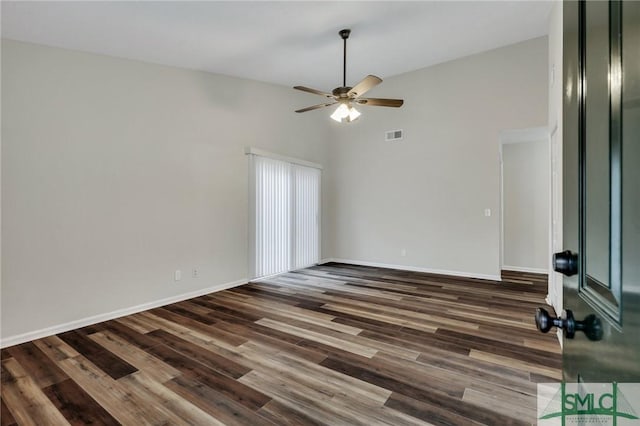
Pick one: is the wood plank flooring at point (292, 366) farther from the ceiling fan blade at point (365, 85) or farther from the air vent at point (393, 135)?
the air vent at point (393, 135)

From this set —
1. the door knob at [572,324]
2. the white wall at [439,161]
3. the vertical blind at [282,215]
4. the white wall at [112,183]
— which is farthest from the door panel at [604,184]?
the white wall at [439,161]

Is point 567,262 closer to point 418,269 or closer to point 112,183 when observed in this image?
point 112,183

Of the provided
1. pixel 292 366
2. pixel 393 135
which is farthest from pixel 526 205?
pixel 292 366

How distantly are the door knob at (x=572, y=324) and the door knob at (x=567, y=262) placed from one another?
11cm

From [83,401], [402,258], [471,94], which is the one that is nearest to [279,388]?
[83,401]

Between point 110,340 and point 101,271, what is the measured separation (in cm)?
86

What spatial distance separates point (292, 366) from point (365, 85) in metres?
2.79

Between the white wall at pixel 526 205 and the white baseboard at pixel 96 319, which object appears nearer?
the white baseboard at pixel 96 319

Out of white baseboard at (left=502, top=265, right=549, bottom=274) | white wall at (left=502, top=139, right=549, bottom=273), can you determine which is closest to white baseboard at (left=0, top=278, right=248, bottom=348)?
white baseboard at (left=502, top=265, right=549, bottom=274)

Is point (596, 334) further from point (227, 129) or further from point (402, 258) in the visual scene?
point (402, 258)

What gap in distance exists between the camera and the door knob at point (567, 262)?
73cm

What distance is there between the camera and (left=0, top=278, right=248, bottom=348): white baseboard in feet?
9.31

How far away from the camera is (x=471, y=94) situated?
16.3 ft

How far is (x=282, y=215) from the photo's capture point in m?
5.43
